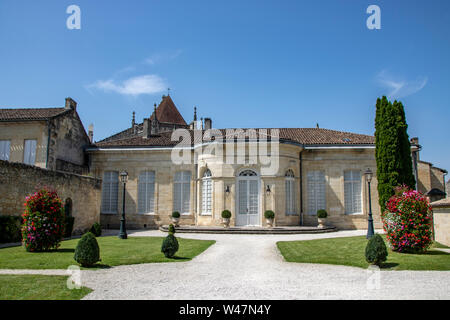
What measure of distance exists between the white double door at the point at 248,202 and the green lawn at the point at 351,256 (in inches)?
222

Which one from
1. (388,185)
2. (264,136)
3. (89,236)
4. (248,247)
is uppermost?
(264,136)

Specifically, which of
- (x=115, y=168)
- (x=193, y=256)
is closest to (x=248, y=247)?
(x=193, y=256)

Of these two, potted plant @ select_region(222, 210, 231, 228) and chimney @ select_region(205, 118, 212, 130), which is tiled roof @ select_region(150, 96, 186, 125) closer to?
chimney @ select_region(205, 118, 212, 130)

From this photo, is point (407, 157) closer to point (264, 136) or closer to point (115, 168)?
point (264, 136)

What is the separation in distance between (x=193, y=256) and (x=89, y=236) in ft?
10.9

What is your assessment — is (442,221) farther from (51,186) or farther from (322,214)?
(51,186)

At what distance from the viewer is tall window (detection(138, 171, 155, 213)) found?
71.0 feet

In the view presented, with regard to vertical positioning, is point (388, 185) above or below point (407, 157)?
below

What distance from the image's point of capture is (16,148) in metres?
19.2

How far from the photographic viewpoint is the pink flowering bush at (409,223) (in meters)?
10.3

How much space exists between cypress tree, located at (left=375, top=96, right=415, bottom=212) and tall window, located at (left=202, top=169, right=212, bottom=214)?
8.79 m

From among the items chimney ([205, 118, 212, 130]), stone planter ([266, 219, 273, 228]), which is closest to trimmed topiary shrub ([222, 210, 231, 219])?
stone planter ([266, 219, 273, 228])

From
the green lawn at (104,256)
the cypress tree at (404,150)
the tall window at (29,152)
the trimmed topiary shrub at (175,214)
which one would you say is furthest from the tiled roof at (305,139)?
the green lawn at (104,256)

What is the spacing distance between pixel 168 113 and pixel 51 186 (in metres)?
30.3
